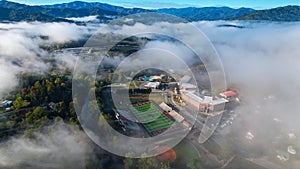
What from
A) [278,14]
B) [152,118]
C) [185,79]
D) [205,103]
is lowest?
[152,118]

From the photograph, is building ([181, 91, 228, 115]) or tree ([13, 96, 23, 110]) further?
building ([181, 91, 228, 115])

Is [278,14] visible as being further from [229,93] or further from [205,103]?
[205,103]

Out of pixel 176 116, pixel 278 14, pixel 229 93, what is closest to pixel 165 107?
pixel 176 116

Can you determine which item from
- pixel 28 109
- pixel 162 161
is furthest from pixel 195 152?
pixel 28 109

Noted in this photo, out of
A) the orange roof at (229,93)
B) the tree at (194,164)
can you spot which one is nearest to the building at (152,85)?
the orange roof at (229,93)

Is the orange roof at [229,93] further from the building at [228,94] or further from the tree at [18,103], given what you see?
Answer: the tree at [18,103]

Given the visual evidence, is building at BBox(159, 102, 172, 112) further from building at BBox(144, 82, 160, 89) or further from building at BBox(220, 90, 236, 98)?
building at BBox(220, 90, 236, 98)

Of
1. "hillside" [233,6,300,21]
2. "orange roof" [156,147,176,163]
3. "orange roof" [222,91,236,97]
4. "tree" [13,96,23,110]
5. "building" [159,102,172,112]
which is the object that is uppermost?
"hillside" [233,6,300,21]

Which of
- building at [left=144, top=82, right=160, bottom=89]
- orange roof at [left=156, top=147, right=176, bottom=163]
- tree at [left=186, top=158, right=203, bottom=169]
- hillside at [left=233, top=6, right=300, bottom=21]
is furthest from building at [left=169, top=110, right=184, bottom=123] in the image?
hillside at [left=233, top=6, right=300, bottom=21]
